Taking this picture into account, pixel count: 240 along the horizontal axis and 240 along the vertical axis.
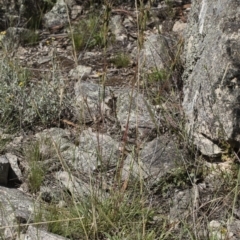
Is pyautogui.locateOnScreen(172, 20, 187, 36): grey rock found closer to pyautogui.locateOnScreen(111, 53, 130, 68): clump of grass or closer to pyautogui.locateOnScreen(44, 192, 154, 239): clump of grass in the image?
pyautogui.locateOnScreen(111, 53, 130, 68): clump of grass

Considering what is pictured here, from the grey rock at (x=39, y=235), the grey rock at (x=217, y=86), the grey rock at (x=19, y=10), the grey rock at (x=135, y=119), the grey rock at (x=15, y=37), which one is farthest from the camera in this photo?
the grey rock at (x=19, y=10)

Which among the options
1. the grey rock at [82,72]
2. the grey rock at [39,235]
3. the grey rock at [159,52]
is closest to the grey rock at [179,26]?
the grey rock at [159,52]

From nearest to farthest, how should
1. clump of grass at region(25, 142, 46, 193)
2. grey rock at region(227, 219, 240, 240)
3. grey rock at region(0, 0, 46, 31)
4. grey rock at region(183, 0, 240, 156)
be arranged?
grey rock at region(227, 219, 240, 240) < grey rock at region(183, 0, 240, 156) < clump of grass at region(25, 142, 46, 193) < grey rock at region(0, 0, 46, 31)

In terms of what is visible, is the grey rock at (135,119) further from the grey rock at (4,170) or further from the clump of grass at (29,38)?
the clump of grass at (29,38)

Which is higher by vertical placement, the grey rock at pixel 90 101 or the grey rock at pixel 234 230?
the grey rock at pixel 90 101

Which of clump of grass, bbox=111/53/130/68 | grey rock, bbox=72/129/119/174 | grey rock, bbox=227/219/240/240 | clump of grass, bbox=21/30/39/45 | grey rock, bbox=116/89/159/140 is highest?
clump of grass, bbox=21/30/39/45

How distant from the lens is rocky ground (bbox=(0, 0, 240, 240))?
2.74 m

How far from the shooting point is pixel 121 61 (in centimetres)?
425

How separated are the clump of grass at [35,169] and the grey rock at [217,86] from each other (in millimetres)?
800

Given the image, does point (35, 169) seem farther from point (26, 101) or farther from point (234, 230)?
point (234, 230)

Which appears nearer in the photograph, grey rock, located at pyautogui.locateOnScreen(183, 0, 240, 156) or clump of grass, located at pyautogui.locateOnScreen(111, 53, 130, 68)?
grey rock, located at pyautogui.locateOnScreen(183, 0, 240, 156)

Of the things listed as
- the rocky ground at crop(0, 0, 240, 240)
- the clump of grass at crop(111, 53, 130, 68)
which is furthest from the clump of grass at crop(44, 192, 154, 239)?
the clump of grass at crop(111, 53, 130, 68)

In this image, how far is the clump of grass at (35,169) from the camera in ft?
10.3

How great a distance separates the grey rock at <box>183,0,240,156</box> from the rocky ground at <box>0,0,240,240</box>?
9 cm
